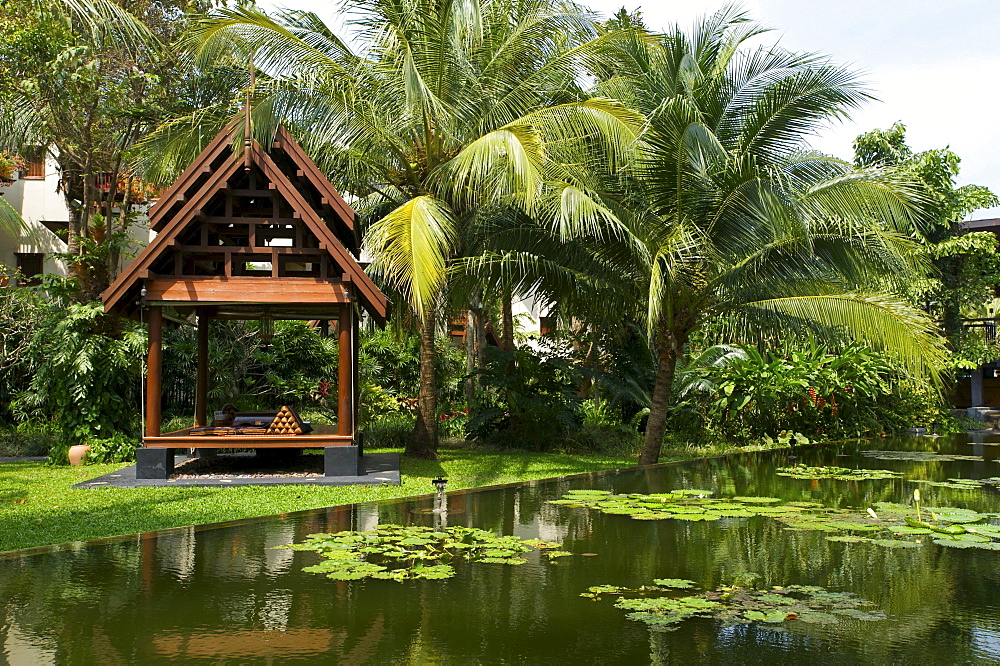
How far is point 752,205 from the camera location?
12.1m

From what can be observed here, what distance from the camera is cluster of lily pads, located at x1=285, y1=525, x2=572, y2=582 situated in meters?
5.94

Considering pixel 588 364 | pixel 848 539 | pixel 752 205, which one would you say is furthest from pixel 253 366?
pixel 848 539

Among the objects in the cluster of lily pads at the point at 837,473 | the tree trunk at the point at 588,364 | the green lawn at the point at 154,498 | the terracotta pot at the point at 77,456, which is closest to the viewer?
the green lawn at the point at 154,498

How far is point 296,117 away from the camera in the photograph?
1388 centimetres

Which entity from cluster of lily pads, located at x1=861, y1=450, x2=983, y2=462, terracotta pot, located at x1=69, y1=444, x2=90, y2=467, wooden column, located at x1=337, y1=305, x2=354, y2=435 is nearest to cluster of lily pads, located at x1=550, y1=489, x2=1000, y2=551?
wooden column, located at x1=337, y1=305, x2=354, y2=435

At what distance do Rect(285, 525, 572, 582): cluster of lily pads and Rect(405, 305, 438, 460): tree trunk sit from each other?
7484mm

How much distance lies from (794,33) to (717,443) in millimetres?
8434

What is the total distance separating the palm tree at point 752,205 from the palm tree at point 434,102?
81 cm

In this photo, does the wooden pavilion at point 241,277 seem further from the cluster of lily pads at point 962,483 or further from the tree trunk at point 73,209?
the tree trunk at point 73,209

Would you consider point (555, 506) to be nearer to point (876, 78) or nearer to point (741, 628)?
point (741, 628)

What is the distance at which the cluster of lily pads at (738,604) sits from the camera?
4.80 metres

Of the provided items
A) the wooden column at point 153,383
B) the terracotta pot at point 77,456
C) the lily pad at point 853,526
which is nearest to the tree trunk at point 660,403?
the lily pad at point 853,526

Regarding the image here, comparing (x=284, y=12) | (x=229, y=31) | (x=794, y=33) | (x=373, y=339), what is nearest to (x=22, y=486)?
(x=229, y=31)

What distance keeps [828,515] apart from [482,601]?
442cm
